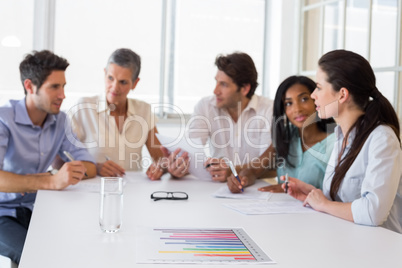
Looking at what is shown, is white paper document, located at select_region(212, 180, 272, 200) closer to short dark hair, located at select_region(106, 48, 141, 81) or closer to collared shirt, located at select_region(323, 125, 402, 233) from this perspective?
collared shirt, located at select_region(323, 125, 402, 233)

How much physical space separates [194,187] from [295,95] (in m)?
0.76

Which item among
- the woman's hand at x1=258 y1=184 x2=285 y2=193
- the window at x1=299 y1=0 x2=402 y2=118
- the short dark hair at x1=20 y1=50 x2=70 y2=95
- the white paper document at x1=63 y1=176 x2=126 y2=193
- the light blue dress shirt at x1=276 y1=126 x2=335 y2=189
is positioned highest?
the window at x1=299 y1=0 x2=402 y2=118

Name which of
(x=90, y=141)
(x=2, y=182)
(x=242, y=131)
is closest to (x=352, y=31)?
(x=242, y=131)

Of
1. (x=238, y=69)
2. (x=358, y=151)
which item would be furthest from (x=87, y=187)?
(x=238, y=69)

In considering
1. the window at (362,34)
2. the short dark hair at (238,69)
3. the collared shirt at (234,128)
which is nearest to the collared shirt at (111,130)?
the collared shirt at (234,128)

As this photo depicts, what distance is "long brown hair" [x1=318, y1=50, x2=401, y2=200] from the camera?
1645 millimetres

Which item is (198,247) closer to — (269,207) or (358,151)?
(269,207)

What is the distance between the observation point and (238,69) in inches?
117

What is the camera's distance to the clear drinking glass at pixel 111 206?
49.2 inches

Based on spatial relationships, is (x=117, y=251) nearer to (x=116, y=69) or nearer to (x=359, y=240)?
(x=359, y=240)

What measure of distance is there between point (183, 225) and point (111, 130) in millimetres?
1534

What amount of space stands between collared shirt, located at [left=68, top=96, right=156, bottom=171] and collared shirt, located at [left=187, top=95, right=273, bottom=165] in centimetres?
33

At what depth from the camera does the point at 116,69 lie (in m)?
2.70

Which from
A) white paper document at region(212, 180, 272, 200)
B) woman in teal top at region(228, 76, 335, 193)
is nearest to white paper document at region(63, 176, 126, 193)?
white paper document at region(212, 180, 272, 200)
